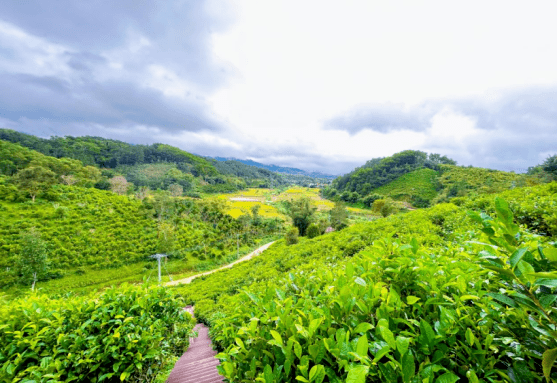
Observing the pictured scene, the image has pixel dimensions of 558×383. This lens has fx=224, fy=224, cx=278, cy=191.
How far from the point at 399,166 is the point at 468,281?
87653mm

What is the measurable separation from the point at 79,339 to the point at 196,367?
1983 mm

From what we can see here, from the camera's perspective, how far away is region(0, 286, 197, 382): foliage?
212cm

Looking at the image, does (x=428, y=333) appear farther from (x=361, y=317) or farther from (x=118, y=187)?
(x=118, y=187)

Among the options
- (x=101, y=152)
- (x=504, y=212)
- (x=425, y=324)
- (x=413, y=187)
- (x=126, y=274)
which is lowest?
(x=126, y=274)

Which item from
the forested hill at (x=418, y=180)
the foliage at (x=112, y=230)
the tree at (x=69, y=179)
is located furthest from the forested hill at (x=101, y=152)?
the forested hill at (x=418, y=180)

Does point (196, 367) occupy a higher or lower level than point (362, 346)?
lower

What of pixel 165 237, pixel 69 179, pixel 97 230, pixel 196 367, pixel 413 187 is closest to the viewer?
pixel 196 367

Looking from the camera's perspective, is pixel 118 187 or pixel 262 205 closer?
pixel 118 187

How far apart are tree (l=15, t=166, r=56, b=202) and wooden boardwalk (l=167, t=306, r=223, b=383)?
4092cm

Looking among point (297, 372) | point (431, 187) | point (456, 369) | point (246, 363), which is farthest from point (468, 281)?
point (431, 187)

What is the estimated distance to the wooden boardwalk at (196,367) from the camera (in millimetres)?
3018

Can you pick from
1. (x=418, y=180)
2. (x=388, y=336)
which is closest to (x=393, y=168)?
(x=418, y=180)

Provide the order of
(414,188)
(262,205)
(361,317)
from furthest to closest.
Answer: (414,188), (262,205), (361,317)

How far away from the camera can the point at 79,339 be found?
7.31 feet
